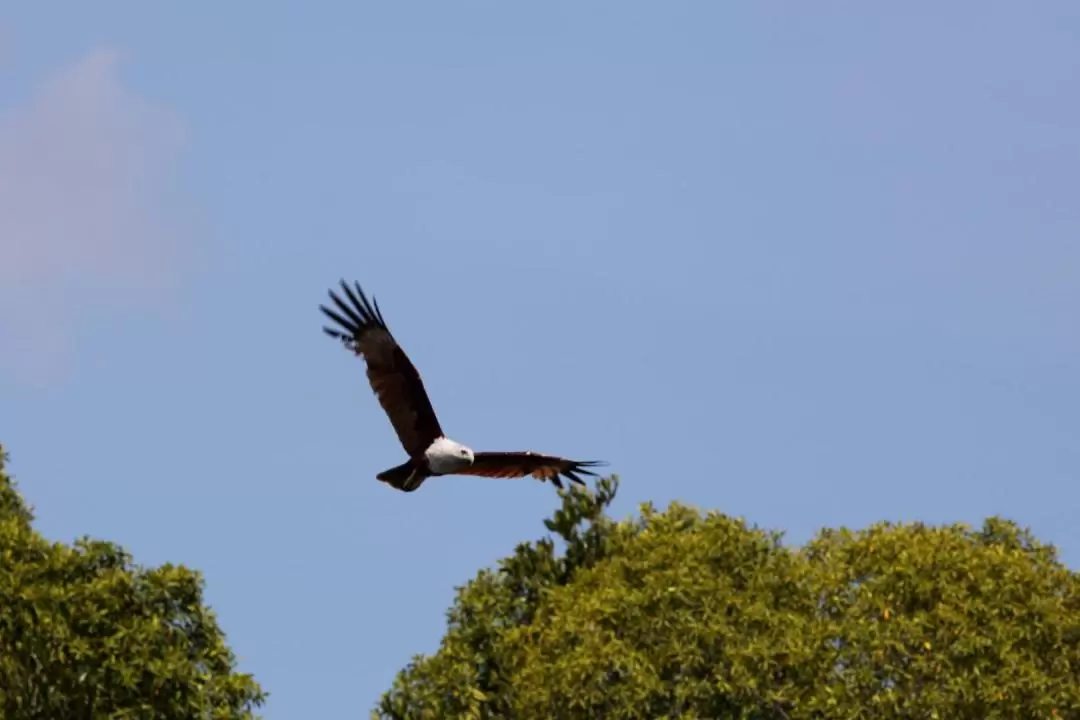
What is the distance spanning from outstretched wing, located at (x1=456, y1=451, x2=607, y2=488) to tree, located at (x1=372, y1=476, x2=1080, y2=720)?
1.27 m

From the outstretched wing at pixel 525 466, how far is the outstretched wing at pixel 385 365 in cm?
117

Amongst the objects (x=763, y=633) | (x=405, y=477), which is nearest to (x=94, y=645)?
(x=405, y=477)

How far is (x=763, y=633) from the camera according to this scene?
34156mm

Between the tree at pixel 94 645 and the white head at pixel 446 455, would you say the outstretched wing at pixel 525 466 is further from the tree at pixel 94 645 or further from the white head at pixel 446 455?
the tree at pixel 94 645

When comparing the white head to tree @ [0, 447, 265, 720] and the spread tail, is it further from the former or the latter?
tree @ [0, 447, 265, 720]

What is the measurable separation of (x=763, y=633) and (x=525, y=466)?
424 centimetres

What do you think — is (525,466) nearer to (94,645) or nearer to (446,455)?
(446,455)

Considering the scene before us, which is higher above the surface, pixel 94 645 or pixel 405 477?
pixel 405 477

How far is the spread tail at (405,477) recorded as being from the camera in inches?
1342

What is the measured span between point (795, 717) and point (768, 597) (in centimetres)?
189

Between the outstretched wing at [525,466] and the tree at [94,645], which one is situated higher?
the outstretched wing at [525,466]

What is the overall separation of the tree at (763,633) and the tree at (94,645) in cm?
352

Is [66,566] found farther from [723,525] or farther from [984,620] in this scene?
[984,620]

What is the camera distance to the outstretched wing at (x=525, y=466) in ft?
114
